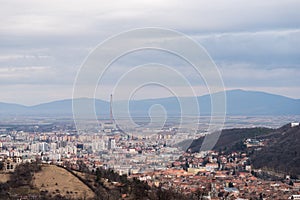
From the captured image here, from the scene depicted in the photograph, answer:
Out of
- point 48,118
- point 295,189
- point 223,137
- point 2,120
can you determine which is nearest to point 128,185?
point 295,189

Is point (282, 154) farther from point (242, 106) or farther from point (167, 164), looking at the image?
point (242, 106)

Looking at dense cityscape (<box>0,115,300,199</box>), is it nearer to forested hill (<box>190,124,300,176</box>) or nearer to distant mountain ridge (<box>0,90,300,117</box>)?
forested hill (<box>190,124,300,176</box>)

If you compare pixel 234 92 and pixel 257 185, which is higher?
pixel 234 92

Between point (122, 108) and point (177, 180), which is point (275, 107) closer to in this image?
point (177, 180)

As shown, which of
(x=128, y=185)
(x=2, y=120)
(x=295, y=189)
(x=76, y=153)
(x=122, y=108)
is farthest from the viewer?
(x=2, y=120)

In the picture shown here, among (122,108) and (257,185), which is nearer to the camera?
(122,108)

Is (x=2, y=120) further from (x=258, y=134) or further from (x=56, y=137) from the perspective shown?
(x=258, y=134)

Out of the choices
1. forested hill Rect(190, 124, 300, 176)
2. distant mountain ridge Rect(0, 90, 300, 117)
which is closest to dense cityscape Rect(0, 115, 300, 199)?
forested hill Rect(190, 124, 300, 176)

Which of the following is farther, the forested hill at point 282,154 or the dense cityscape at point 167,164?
the forested hill at point 282,154

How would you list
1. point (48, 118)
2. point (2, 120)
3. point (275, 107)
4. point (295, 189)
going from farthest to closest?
point (275, 107) → point (2, 120) → point (48, 118) → point (295, 189)

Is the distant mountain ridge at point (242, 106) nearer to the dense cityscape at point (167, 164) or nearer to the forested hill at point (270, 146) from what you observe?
the forested hill at point (270, 146)

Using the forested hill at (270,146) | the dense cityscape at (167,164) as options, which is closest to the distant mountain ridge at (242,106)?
the forested hill at (270,146)
